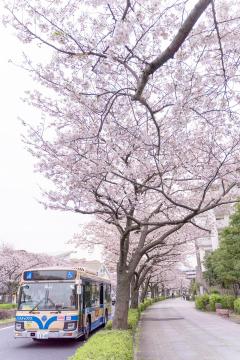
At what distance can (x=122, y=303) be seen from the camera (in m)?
11.7

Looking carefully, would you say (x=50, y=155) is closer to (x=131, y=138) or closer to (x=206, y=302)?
(x=131, y=138)

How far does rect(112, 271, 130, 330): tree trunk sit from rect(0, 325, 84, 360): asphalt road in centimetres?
158

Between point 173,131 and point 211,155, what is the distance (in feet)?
4.43

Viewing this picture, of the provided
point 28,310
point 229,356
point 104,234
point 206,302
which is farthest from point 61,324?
point 206,302

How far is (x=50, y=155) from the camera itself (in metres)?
10.3

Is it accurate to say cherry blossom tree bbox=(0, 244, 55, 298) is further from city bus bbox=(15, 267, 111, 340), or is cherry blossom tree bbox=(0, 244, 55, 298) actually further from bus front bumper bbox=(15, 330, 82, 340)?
bus front bumper bbox=(15, 330, 82, 340)

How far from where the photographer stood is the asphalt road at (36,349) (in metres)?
10.5

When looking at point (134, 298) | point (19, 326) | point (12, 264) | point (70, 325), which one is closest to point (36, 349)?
point (19, 326)

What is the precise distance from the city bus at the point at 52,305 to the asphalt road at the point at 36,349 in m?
0.39

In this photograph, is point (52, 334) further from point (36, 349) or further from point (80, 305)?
point (80, 305)

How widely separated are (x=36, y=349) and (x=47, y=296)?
158cm

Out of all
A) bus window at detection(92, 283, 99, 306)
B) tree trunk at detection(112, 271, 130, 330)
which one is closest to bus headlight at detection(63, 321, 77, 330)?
tree trunk at detection(112, 271, 130, 330)

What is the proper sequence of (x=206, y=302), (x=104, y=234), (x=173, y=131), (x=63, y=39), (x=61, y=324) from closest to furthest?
(x=63, y=39) < (x=173, y=131) < (x=61, y=324) < (x=104, y=234) < (x=206, y=302)

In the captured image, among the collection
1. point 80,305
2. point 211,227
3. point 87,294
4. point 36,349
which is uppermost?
point 211,227
